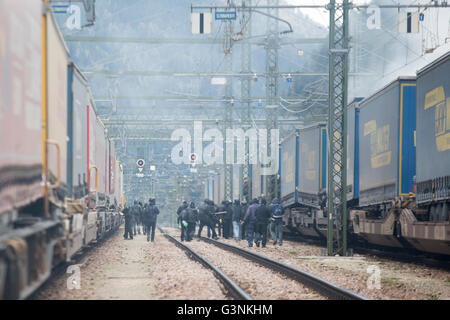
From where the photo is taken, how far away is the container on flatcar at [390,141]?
1655cm

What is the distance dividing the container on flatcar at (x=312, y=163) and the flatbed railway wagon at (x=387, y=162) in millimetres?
3660

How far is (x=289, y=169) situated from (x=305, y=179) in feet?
10.6

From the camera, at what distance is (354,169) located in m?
21.5

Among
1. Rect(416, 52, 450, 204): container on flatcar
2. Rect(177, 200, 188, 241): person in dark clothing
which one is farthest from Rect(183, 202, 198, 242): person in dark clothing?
Rect(416, 52, 450, 204): container on flatcar

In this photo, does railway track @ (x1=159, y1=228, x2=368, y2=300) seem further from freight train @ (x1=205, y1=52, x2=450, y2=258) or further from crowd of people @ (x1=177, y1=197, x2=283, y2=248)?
crowd of people @ (x1=177, y1=197, x2=283, y2=248)

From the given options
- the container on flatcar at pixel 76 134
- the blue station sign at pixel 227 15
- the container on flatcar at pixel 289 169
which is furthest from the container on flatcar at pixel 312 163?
the container on flatcar at pixel 76 134

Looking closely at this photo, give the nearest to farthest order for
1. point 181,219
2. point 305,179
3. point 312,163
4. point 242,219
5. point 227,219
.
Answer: point 312,163, point 305,179, point 181,219, point 242,219, point 227,219

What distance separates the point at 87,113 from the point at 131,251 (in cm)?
908

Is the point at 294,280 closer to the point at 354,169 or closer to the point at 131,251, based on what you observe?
the point at 354,169

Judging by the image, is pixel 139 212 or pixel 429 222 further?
pixel 139 212

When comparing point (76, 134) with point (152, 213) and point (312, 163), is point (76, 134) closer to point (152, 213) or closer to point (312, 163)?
point (312, 163)

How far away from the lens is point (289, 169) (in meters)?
29.8

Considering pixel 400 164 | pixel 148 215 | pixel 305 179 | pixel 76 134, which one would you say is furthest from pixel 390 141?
pixel 148 215
